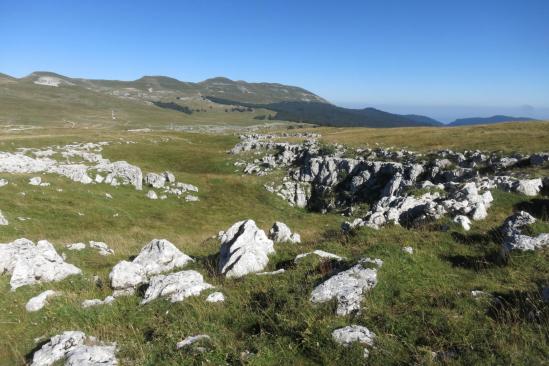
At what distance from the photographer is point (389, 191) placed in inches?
1756

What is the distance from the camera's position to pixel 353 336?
7910 millimetres

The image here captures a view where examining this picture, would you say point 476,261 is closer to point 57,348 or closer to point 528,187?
point 57,348

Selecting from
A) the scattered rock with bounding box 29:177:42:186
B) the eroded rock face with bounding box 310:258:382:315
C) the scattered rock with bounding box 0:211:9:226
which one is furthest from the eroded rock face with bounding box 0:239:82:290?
the scattered rock with bounding box 29:177:42:186

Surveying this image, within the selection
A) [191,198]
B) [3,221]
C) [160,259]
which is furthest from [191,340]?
[191,198]

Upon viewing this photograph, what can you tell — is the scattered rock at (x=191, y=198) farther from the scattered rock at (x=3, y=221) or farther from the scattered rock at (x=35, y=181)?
the scattered rock at (x=3, y=221)

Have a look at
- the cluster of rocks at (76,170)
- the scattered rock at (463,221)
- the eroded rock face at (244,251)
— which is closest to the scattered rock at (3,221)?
the cluster of rocks at (76,170)

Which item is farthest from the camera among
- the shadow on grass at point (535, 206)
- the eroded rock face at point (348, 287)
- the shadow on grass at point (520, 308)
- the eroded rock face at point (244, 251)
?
the shadow on grass at point (535, 206)

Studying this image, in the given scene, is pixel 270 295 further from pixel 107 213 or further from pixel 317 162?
pixel 317 162

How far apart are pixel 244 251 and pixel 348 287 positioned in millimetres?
5003

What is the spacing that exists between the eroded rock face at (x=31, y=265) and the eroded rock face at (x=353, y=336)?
37.7 feet

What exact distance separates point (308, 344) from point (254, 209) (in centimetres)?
4078

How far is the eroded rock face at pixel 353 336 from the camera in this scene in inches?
A: 306

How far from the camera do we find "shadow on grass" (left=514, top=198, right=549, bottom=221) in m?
20.2

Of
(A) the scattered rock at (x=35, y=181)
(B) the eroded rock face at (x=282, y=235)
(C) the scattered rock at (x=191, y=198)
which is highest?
(B) the eroded rock face at (x=282, y=235)
